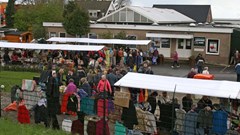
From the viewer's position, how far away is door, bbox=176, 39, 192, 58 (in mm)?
35719

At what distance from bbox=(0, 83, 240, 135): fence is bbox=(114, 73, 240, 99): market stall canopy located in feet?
1.75

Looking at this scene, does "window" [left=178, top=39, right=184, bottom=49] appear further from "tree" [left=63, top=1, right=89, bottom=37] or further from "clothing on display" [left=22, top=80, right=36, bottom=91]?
"clothing on display" [left=22, top=80, right=36, bottom=91]

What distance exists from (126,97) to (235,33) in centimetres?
2533

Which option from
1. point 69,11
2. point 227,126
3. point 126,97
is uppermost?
point 69,11

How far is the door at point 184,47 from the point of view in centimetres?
3572

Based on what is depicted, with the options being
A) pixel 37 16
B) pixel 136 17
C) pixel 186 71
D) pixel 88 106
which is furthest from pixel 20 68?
pixel 37 16

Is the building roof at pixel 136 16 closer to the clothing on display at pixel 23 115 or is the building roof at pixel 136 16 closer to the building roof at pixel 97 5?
the building roof at pixel 97 5

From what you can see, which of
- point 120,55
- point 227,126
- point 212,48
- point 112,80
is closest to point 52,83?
point 112,80

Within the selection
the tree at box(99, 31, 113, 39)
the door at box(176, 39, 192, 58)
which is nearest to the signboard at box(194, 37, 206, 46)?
the door at box(176, 39, 192, 58)

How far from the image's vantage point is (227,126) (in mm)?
11156

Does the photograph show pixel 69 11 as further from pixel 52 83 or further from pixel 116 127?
pixel 116 127

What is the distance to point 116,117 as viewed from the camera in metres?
11.9

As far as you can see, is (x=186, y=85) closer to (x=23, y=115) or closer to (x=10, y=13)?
(x=23, y=115)

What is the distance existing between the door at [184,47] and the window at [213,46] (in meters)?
1.68
